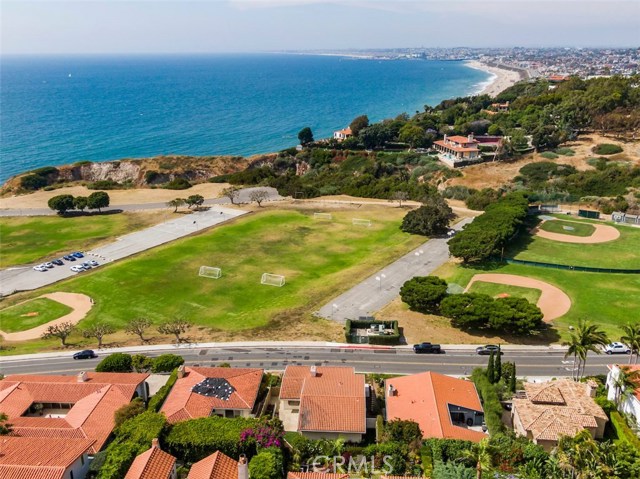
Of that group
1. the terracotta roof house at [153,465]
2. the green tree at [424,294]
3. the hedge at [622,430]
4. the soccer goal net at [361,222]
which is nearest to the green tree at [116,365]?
the terracotta roof house at [153,465]

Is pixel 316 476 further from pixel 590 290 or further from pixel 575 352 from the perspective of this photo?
pixel 590 290

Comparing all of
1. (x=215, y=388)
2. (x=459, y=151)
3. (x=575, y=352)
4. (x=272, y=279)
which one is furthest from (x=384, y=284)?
(x=459, y=151)

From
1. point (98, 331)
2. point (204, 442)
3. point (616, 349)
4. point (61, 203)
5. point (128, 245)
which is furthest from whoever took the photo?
point (61, 203)

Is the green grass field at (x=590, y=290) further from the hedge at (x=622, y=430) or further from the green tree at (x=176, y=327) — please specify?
the green tree at (x=176, y=327)

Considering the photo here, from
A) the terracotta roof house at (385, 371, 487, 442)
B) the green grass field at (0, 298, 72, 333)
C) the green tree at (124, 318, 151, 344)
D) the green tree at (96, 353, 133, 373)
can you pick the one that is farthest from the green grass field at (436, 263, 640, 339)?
the green grass field at (0, 298, 72, 333)

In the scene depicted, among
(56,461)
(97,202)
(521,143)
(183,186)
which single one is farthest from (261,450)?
(521,143)

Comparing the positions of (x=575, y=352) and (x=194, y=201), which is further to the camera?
(x=194, y=201)

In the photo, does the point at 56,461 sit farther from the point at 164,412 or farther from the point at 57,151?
the point at 57,151
